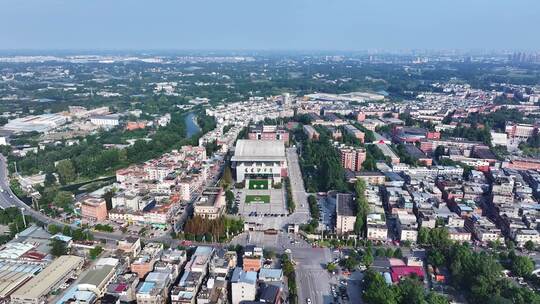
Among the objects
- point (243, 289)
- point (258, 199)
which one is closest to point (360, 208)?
point (258, 199)

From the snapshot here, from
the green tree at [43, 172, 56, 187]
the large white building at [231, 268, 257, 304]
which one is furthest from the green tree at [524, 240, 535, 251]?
the green tree at [43, 172, 56, 187]

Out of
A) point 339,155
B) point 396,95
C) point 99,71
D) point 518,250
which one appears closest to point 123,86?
point 99,71

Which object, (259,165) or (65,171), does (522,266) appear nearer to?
(259,165)

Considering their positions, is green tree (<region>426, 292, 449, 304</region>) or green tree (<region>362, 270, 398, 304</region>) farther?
green tree (<region>362, 270, 398, 304</region>)

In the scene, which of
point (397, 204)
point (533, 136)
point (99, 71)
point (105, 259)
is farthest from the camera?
point (99, 71)

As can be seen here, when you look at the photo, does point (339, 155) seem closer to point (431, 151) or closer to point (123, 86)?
point (431, 151)

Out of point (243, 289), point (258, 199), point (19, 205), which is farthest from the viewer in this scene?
point (258, 199)

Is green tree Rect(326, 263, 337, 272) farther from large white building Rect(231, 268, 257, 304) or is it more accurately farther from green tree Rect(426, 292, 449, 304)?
green tree Rect(426, 292, 449, 304)
